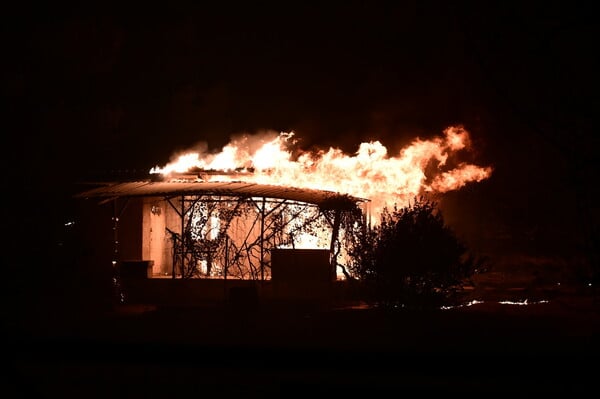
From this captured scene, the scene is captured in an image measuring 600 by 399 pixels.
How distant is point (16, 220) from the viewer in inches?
1106

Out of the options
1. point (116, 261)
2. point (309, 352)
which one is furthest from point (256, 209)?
point (309, 352)

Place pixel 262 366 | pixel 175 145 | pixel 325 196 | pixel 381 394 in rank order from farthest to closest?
pixel 175 145 < pixel 325 196 < pixel 381 394 < pixel 262 366

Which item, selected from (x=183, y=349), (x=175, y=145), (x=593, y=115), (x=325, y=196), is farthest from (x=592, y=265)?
(x=175, y=145)

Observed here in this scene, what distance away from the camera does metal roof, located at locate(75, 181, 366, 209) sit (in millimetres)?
21484

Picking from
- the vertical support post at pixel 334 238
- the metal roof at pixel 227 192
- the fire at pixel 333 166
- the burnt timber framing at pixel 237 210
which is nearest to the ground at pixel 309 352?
the vertical support post at pixel 334 238

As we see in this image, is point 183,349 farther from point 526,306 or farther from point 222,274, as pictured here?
point 222,274

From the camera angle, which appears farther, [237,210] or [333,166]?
[333,166]

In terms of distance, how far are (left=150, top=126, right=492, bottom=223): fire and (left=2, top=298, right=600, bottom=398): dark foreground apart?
241 inches

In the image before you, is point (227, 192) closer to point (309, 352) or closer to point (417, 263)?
point (417, 263)

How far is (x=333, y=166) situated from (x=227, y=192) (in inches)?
192

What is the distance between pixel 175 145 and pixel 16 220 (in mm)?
13601

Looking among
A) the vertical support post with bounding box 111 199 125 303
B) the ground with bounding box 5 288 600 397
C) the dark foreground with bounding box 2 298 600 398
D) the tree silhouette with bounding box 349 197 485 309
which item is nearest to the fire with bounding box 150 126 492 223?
the vertical support post with bounding box 111 199 125 303

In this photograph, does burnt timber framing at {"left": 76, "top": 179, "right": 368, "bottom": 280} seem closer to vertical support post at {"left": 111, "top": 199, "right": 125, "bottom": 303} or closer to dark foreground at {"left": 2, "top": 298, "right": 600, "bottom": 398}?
vertical support post at {"left": 111, "top": 199, "right": 125, "bottom": 303}

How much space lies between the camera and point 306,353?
5.21 meters
